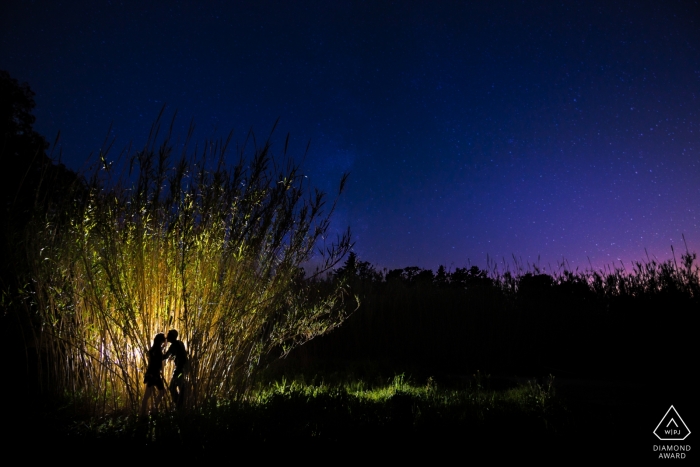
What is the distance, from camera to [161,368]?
393 centimetres

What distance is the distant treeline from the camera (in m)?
8.73

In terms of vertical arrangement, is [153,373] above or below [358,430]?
above

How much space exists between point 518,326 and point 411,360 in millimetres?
2705

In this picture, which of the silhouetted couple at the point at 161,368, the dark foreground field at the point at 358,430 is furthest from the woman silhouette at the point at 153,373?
the dark foreground field at the point at 358,430

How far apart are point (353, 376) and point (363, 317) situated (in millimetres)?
3472

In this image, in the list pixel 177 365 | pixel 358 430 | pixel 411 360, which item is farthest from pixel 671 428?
pixel 411 360

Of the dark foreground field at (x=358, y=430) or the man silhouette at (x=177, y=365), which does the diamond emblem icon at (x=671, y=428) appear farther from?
the man silhouette at (x=177, y=365)

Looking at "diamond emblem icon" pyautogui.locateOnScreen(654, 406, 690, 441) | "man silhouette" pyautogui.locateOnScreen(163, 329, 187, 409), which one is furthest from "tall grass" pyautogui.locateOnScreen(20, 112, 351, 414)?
"diamond emblem icon" pyautogui.locateOnScreen(654, 406, 690, 441)

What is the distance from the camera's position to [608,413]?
4512 mm

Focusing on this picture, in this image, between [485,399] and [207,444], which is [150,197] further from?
[485,399]

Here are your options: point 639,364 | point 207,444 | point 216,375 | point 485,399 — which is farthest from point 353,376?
point 639,364

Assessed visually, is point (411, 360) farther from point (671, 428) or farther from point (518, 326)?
point (671, 428)

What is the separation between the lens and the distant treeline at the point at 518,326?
873 centimetres

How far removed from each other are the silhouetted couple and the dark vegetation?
0.73ft
